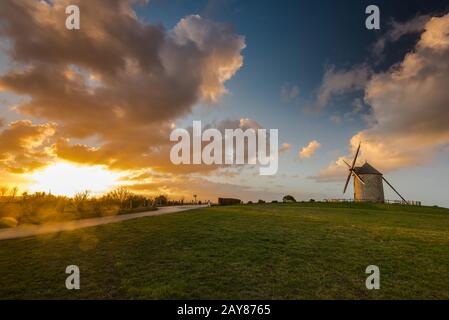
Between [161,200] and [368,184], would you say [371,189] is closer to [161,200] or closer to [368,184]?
[368,184]

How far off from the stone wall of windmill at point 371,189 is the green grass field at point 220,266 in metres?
55.6

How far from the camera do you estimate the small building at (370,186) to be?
64.6 metres

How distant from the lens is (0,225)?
712 inches

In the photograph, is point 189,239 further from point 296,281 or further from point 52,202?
point 52,202

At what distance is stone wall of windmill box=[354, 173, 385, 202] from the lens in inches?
2539

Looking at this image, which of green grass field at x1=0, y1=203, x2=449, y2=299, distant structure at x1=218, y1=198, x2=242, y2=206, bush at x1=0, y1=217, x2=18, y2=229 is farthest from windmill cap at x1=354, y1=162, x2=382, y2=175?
bush at x1=0, y1=217, x2=18, y2=229

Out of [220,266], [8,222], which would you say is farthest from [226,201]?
[220,266]

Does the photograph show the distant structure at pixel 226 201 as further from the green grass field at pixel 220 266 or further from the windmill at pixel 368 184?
the green grass field at pixel 220 266

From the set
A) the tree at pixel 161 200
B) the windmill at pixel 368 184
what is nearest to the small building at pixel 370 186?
the windmill at pixel 368 184

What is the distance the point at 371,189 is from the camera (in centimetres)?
6488

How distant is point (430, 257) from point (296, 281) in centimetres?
718

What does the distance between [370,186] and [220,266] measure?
219 ft
